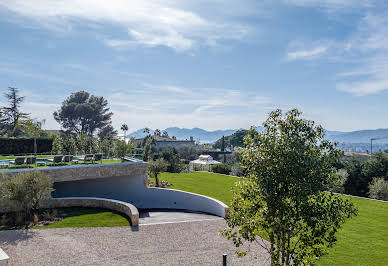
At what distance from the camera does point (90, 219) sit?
1518 cm

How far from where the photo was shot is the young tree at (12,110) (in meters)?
52.9

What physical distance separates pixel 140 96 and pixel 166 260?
3025 cm

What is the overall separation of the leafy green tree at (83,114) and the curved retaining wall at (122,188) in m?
41.7

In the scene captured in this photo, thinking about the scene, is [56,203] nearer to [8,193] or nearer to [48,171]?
[48,171]

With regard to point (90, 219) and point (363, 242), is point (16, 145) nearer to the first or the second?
point (90, 219)

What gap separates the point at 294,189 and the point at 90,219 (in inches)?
498

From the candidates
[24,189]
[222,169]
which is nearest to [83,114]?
[222,169]

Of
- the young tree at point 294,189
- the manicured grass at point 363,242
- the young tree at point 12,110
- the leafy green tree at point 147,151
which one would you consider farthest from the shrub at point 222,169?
the young tree at point 12,110

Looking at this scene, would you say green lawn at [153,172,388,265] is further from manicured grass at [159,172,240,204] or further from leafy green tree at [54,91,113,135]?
leafy green tree at [54,91,113,135]

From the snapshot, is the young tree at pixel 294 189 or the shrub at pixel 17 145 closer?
the young tree at pixel 294 189

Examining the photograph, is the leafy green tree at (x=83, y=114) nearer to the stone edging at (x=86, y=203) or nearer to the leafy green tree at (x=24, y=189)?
A: the stone edging at (x=86, y=203)

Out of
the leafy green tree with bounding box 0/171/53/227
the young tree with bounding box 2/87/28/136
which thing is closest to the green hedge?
the leafy green tree with bounding box 0/171/53/227

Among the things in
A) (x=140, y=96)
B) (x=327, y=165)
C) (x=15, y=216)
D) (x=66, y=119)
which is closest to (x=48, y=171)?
(x=15, y=216)

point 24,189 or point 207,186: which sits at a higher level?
point 24,189
